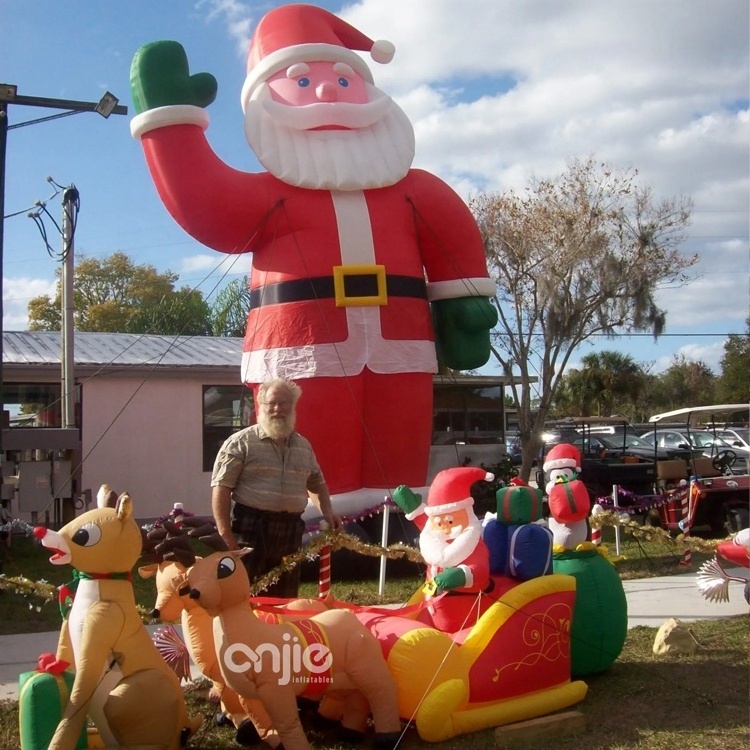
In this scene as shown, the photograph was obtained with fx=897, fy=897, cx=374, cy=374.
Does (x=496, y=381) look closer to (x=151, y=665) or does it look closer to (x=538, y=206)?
(x=538, y=206)

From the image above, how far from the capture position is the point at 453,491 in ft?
13.3

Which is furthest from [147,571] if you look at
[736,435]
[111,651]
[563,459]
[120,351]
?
[736,435]

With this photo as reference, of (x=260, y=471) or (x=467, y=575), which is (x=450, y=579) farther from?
(x=260, y=471)

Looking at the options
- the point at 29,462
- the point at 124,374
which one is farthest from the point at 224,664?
the point at 124,374

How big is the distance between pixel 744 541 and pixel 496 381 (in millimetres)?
11765

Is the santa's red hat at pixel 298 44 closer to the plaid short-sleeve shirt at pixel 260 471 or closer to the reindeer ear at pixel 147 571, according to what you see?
the plaid short-sleeve shirt at pixel 260 471

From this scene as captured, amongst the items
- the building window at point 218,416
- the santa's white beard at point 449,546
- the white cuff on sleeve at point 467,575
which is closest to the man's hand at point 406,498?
the santa's white beard at point 449,546

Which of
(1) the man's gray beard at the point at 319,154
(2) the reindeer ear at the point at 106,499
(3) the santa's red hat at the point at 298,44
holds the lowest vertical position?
(2) the reindeer ear at the point at 106,499

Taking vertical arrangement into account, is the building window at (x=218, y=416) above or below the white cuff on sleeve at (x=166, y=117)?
below

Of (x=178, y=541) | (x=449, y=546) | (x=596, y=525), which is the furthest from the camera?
(x=596, y=525)

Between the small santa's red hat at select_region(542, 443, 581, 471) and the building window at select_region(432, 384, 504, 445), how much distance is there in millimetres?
9388

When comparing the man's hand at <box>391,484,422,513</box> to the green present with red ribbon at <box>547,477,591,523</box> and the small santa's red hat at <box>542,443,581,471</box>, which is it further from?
the small santa's red hat at <box>542,443,581,471</box>

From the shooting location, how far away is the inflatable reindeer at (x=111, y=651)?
3295 mm

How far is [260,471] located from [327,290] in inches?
98.0
